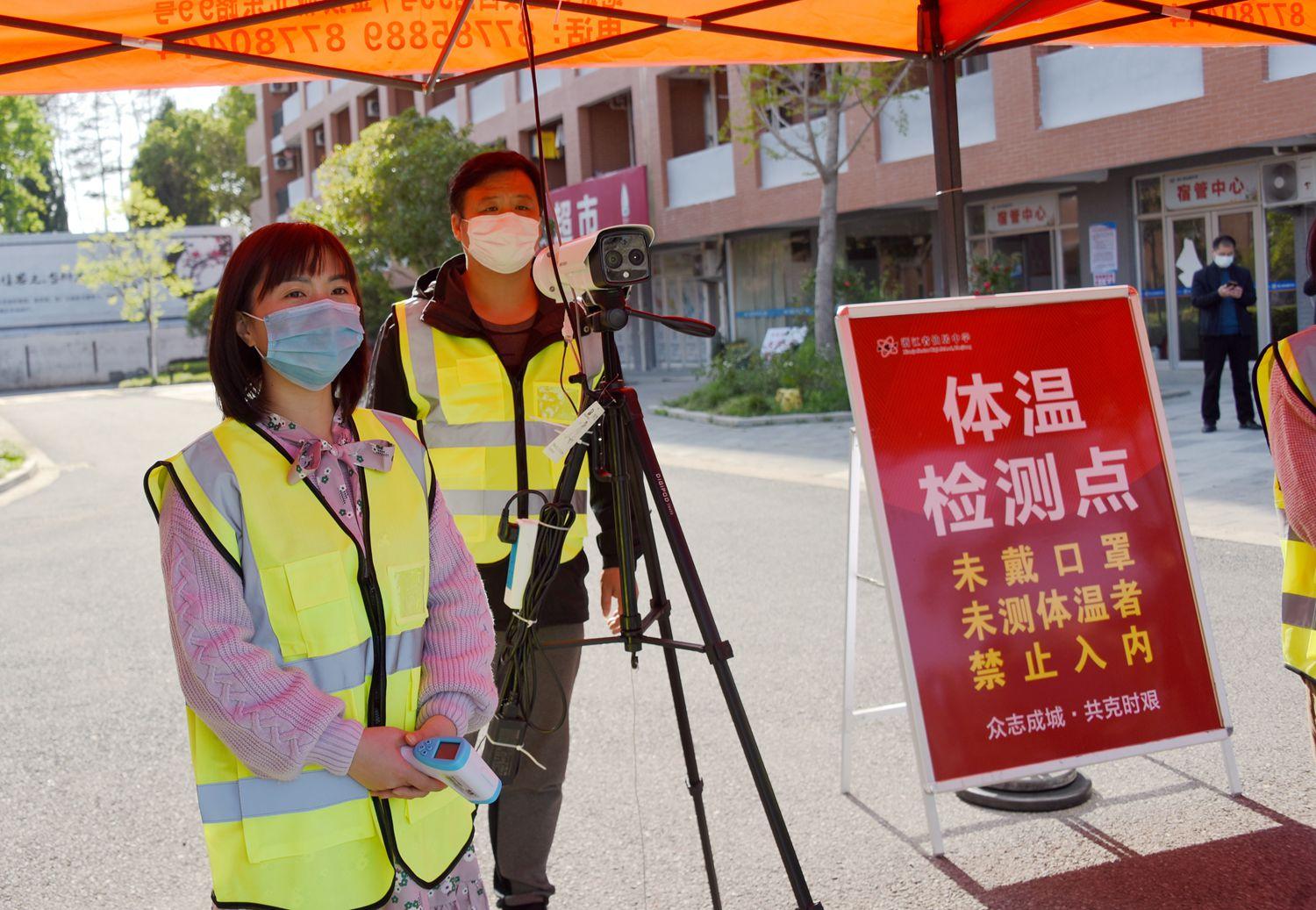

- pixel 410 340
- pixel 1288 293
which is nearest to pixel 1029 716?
pixel 410 340

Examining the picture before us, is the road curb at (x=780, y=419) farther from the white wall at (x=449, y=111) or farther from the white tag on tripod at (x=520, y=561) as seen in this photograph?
the white wall at (x=449, y=111)

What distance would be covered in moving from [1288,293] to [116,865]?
1666cm

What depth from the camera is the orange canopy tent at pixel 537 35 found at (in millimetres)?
3979

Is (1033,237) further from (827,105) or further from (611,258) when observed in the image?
(611,258)

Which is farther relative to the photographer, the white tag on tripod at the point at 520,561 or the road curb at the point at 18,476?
the road curb at the point at 18,476

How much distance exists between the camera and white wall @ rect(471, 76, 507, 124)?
33.2 metres

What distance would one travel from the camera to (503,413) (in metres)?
3.24

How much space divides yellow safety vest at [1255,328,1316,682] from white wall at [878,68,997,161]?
17.0 metres

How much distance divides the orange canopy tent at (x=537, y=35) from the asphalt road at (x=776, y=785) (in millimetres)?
1782

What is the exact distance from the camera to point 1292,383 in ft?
9.80

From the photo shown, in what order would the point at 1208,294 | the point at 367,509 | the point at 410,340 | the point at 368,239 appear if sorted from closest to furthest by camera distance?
the point at 367,509, the point at 410,340, the point at 1208,294, the point at 368,239

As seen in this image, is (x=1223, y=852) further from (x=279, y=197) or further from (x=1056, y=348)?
(x=279, y=197)

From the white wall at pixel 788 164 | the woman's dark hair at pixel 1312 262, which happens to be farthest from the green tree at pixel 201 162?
the woman's dark hair at pixel 1312 262

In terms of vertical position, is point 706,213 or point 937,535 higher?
point 706,213
